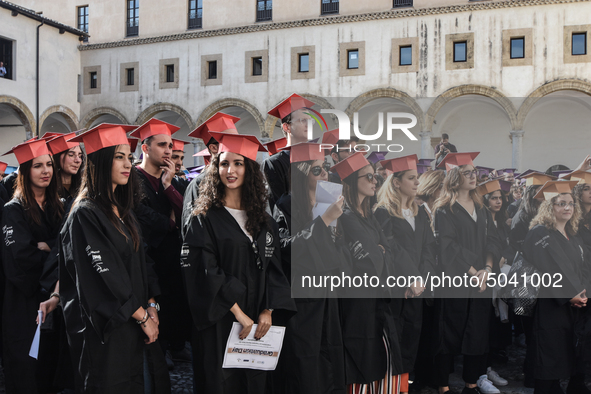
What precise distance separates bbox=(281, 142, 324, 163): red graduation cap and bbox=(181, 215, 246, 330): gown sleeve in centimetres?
89

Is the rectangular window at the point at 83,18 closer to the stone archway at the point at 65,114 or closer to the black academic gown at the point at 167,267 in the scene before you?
the stone archway at the point at 65,114

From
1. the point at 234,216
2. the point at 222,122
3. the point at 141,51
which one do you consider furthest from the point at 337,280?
the point at 141,51

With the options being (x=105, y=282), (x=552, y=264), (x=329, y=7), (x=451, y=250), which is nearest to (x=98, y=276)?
(x=105, y=282)

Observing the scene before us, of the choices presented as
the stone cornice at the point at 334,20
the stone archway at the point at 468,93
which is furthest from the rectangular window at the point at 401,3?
the stone archway at the point at 468,93

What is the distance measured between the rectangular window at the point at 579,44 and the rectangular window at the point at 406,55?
18.6 feet

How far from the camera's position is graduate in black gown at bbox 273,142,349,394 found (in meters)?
3.47

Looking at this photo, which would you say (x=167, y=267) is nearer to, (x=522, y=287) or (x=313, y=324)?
(x=313, y=324)

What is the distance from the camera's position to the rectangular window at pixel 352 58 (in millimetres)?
21047

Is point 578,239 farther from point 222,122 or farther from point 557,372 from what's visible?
point 222,122

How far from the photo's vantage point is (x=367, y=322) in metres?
3.71

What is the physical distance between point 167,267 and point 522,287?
9.41 feet

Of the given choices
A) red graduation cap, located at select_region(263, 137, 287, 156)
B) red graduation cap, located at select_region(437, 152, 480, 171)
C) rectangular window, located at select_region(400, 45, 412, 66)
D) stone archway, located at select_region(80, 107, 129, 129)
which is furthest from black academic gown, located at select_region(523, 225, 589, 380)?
stone archway, located at select_region(80, 107, 129, 129)

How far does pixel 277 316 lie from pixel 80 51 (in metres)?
25.0

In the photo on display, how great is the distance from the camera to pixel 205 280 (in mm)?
3141
